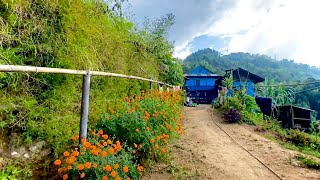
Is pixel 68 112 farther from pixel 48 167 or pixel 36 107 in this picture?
pixel 48 167

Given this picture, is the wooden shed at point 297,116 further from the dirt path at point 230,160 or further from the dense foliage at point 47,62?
the dense foliage at point 47,62

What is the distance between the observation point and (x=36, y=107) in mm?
2430

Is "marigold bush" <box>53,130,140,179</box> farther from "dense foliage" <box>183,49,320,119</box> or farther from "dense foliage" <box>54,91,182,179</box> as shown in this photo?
"dense foliage" <box>183,49,320,119</box>

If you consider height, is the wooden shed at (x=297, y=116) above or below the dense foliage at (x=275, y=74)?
below

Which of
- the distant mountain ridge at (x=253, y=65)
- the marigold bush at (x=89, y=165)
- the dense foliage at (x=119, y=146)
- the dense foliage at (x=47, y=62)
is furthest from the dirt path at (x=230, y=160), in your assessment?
the distant mountain ridge at (x=253, y=65)

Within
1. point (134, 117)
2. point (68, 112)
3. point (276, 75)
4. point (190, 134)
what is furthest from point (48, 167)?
point (276, 75)

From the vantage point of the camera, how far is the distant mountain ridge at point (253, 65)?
5784cm

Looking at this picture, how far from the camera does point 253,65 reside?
74.4 metres

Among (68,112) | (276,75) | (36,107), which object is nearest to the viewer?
(36,107)

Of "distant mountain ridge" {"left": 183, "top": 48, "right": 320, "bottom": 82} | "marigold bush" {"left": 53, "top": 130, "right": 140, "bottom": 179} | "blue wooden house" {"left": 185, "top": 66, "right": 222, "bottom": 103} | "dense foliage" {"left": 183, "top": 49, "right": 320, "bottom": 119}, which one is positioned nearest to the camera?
"marigold bush" {"left": 53, "top": 130, "right": 140, "bottom": 179}

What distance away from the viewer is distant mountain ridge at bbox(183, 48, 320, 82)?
57.8 meters

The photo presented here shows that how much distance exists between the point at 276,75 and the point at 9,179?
62.5 m

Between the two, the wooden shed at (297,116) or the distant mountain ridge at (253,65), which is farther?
the distant mountain ridge at (253,65)

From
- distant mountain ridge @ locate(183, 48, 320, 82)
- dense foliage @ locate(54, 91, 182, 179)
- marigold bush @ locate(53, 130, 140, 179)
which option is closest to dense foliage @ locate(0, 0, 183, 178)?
dense foliage @ locate(54, 91, 182, 179)
